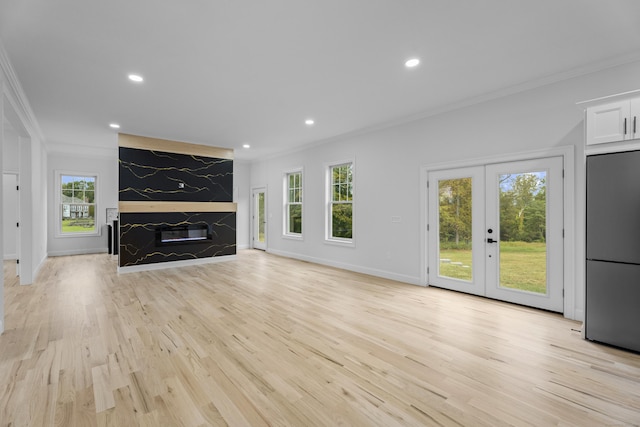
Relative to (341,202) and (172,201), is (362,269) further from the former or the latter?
(172,201)

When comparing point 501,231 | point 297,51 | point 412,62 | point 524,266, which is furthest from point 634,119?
point 297,51

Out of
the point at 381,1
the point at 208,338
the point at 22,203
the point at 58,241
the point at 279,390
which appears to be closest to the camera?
the point at 279,390

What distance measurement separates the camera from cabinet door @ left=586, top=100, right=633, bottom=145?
2760 millimetres

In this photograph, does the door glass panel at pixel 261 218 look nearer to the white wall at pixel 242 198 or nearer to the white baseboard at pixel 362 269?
the white wall at pixel 242 198

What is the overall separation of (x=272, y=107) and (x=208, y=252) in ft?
13.5

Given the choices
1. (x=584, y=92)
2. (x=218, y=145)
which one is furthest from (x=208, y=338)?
(x=218, y=145)

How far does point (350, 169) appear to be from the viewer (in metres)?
6.34

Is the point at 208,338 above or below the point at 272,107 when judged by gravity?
below

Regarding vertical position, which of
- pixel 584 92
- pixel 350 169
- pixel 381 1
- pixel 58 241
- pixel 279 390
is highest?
pixel 381 1

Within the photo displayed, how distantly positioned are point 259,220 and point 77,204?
16.3ft

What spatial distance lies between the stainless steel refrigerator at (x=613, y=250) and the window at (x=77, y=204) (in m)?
10.5

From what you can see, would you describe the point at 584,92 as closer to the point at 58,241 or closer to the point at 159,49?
the point at 159,49

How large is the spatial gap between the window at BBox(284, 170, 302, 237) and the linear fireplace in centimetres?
208

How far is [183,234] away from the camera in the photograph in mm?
6781
